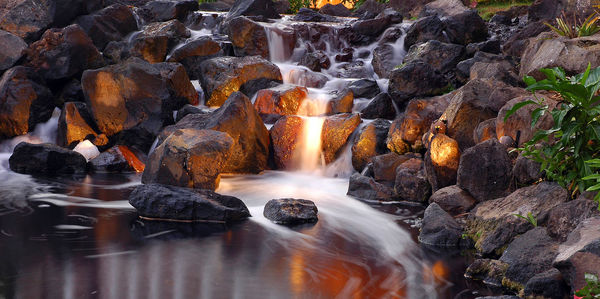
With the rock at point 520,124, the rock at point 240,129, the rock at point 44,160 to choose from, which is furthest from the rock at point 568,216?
the rock at point 44,160

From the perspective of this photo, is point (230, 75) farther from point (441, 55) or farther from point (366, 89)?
point (441, 55)

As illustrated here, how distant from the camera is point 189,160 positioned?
8.53m

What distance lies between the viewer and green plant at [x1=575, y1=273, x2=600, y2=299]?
11.7 feet

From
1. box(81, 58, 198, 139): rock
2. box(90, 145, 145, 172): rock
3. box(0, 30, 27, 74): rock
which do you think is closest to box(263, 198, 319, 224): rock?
box(90, 145, 145, 172): rock

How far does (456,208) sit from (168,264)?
402cm

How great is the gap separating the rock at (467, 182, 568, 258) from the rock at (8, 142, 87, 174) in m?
7.97

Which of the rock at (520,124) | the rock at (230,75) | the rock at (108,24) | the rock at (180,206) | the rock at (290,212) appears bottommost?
the rock at (290,212)

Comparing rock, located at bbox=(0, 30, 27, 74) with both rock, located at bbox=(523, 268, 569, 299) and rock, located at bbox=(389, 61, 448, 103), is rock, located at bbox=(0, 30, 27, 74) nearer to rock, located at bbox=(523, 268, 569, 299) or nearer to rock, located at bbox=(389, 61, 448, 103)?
rock, located at bbox=(389, 61, 448, 103)

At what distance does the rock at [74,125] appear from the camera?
11.9 metres

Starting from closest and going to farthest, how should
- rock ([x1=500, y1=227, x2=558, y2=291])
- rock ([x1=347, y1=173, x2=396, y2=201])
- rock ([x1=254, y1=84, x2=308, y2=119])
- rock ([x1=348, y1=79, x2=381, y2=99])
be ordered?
rock ([x1=500, y1=227, x2=558, y2=291])
rock ([x1=347, y1=173, x2=396, y2=201])
rock ([x1=254, y1=84, x2=308, y2=119])
rock ([x1=348, y1=79, x2=381, y2=99])

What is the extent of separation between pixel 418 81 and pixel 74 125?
7.83m

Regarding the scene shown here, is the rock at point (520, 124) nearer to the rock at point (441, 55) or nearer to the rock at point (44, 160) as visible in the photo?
the rock at point (441, 55)

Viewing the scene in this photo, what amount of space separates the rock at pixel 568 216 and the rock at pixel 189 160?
5328 millimetres

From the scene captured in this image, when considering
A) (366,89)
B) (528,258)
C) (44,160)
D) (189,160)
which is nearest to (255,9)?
(366,89)
